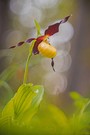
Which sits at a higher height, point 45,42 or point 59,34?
point 45,42

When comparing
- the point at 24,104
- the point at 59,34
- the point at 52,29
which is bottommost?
the point at 59,34

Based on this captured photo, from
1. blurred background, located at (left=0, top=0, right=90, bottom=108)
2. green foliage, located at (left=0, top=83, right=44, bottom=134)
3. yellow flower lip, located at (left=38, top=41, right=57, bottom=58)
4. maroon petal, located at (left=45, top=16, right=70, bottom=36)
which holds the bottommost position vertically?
blurred background, located at (left=0, top=0, right=90, bottom=108)

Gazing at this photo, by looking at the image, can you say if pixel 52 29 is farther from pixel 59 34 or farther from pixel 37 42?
pixel 59 34

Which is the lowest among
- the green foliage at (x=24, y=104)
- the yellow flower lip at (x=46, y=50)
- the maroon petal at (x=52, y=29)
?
the green foliage at (x=24, y=104)

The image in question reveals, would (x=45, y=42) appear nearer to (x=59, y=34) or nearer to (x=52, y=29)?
(x=52, y=29)

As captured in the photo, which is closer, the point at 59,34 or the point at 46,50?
the point at 46,50

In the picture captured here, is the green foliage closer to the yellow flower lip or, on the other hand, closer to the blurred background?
the yellow flower lip

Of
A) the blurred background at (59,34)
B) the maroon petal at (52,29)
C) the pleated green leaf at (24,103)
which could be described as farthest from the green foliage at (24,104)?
the blurred background at (59,34)

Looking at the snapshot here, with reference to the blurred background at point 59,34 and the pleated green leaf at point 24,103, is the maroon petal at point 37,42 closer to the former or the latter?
the pleated green leaf at point 24,103

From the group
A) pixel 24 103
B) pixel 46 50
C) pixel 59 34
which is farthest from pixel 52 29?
pixel 59 34

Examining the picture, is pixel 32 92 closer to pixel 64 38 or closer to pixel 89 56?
pixel 89 56

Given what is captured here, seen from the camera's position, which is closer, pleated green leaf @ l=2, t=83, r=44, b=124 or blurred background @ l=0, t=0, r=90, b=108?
pleated green leaf @ l=2, t=83, r=44, b=124

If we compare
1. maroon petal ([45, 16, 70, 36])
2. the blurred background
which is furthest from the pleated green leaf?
the blurred background

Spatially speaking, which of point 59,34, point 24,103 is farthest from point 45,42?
point 59,34
